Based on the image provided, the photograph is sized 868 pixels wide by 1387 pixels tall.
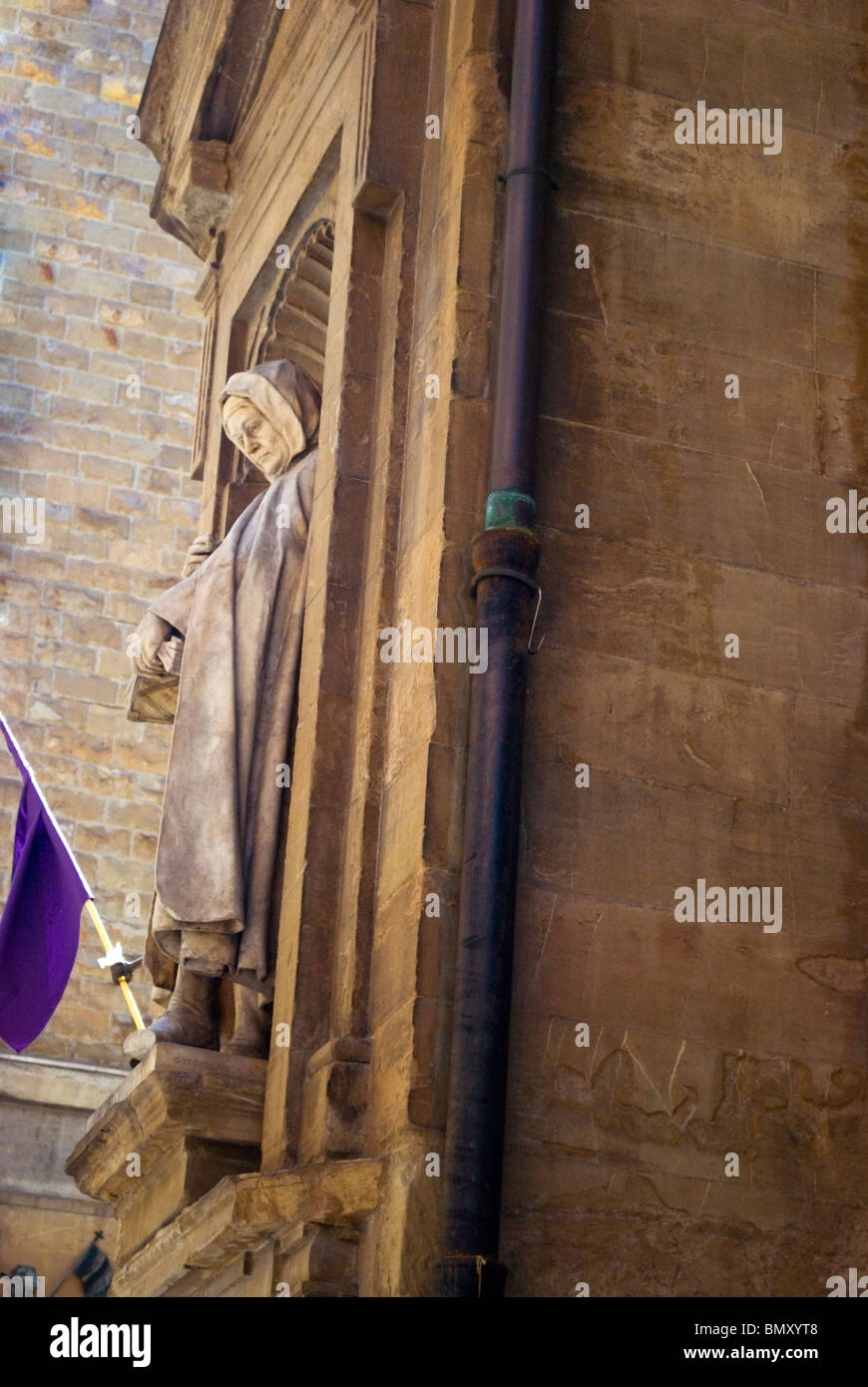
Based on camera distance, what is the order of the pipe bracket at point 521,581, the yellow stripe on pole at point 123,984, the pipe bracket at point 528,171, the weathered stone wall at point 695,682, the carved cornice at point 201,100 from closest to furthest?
the weathered stone wall at point 695,682, the pipe bracket at point 521,581, the pipe bracket at point 528,171, the yellow stripe on pole at point 123,984, the carved cornice at point 201,100

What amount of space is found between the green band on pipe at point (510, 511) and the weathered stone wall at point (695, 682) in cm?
17

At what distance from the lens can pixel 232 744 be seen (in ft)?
22.7

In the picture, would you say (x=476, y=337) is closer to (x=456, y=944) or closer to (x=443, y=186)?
(x=443, y=186)

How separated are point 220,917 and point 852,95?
3.21 m

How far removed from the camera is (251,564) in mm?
7281

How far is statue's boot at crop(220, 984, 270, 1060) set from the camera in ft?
22.2

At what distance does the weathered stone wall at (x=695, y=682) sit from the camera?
18.9 ft

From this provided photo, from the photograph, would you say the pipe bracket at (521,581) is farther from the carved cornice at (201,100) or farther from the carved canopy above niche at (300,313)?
the carved cornice at (201,100)

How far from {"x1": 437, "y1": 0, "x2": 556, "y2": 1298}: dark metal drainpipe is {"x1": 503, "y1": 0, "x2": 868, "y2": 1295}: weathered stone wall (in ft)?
0.51

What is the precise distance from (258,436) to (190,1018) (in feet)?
6.58

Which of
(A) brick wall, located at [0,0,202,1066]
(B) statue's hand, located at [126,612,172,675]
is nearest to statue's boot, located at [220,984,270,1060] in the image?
(B) statue's hand, located at [126,612,172,675]

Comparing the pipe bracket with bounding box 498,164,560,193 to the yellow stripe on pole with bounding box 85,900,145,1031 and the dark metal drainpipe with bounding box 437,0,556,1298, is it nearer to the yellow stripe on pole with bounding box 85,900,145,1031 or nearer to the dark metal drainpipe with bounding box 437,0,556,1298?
the dark metal drainpipe with bounding box 437,0,556,1298

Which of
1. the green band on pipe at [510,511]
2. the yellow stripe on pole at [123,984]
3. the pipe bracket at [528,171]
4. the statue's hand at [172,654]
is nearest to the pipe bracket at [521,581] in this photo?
the green band on pipe at [510,511]

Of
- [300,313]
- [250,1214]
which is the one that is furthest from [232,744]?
[300,313]
